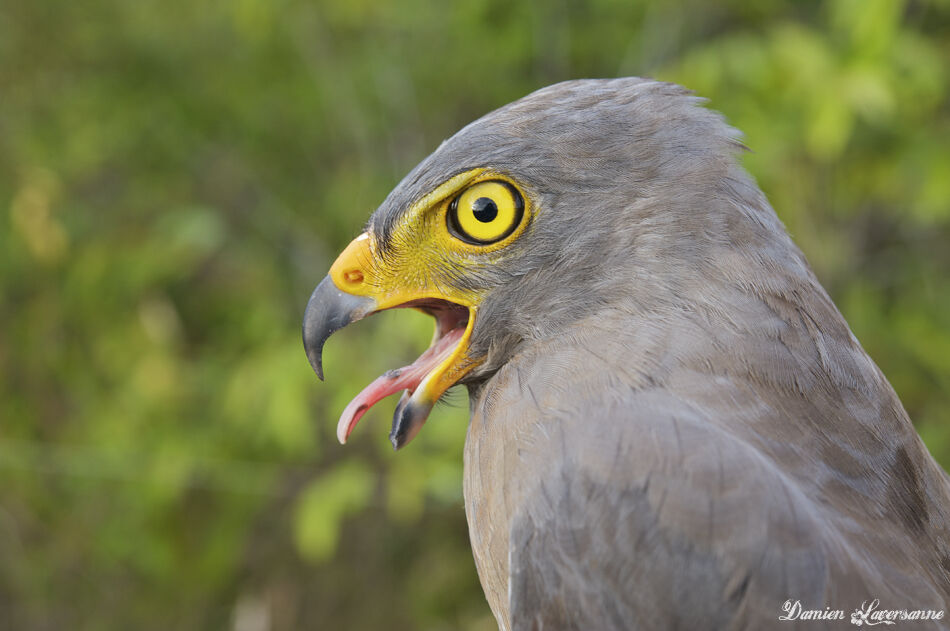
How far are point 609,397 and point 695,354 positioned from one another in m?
0.18

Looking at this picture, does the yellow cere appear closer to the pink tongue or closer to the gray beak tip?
the gray beak tip

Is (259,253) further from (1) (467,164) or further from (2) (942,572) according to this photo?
(2) (942,572)

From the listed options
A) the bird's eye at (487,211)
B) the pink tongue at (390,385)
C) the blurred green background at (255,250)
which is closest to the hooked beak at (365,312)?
the pink tongue at (390,385)

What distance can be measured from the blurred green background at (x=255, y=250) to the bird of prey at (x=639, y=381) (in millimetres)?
1642

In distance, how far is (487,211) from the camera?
6.04 ft

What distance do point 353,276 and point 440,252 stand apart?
0.20 metres

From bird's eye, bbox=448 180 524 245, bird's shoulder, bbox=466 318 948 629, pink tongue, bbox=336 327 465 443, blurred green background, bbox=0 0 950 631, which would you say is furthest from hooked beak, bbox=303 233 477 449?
blurred green background, bbox=0 0 950 631

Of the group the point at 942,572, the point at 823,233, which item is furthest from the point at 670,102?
the point at 823,233

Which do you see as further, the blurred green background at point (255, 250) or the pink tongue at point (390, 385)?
the blurred green background at point (255, 250)
